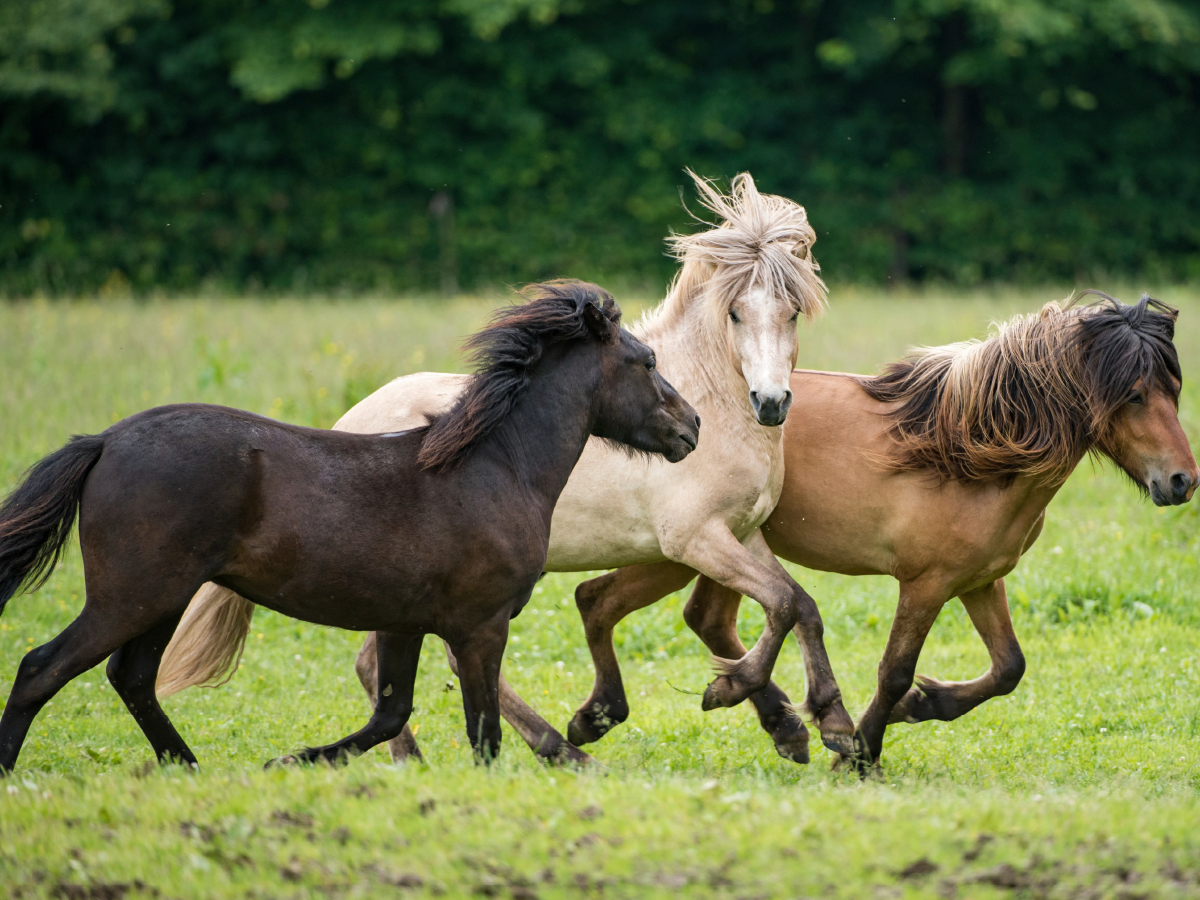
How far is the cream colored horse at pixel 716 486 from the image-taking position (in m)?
5.71

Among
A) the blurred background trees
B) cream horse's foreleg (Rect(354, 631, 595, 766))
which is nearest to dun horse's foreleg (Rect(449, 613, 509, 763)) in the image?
cream horse's foreleg (Rect(354, 631, 595, 766))

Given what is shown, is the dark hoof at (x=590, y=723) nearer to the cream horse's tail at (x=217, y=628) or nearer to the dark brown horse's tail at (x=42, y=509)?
the cream horse's tail at (x=217, y=628)

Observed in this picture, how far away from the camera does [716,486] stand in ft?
19.0

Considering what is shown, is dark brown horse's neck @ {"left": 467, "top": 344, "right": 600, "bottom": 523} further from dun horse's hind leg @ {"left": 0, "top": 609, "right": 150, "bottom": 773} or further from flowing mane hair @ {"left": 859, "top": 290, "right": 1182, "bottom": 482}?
flowing mane hair @ {"left": 859, "top": 290, "right": 1182, "bottom": 482}

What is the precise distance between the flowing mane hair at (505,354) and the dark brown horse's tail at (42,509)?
126 cm

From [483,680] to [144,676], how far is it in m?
1.39

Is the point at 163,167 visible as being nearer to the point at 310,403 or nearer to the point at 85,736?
the point at 310,403

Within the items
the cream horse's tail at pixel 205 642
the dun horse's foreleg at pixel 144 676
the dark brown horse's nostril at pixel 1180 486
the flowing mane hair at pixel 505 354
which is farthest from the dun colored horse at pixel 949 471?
the dun horse's foreleg at pixel 144 676

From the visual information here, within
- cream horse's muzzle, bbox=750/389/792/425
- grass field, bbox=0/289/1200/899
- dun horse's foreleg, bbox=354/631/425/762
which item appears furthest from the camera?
dun horse's foreleg, bbox=354/631/425/762

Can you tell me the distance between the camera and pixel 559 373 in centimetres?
520

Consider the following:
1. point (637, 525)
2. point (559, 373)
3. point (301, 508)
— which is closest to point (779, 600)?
point (637, 525)

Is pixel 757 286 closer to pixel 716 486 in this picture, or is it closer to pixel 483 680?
pixel 716 486

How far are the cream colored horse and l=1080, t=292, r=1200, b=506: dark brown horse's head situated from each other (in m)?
1.35

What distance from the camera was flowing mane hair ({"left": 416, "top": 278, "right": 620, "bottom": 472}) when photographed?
4.93 meters
